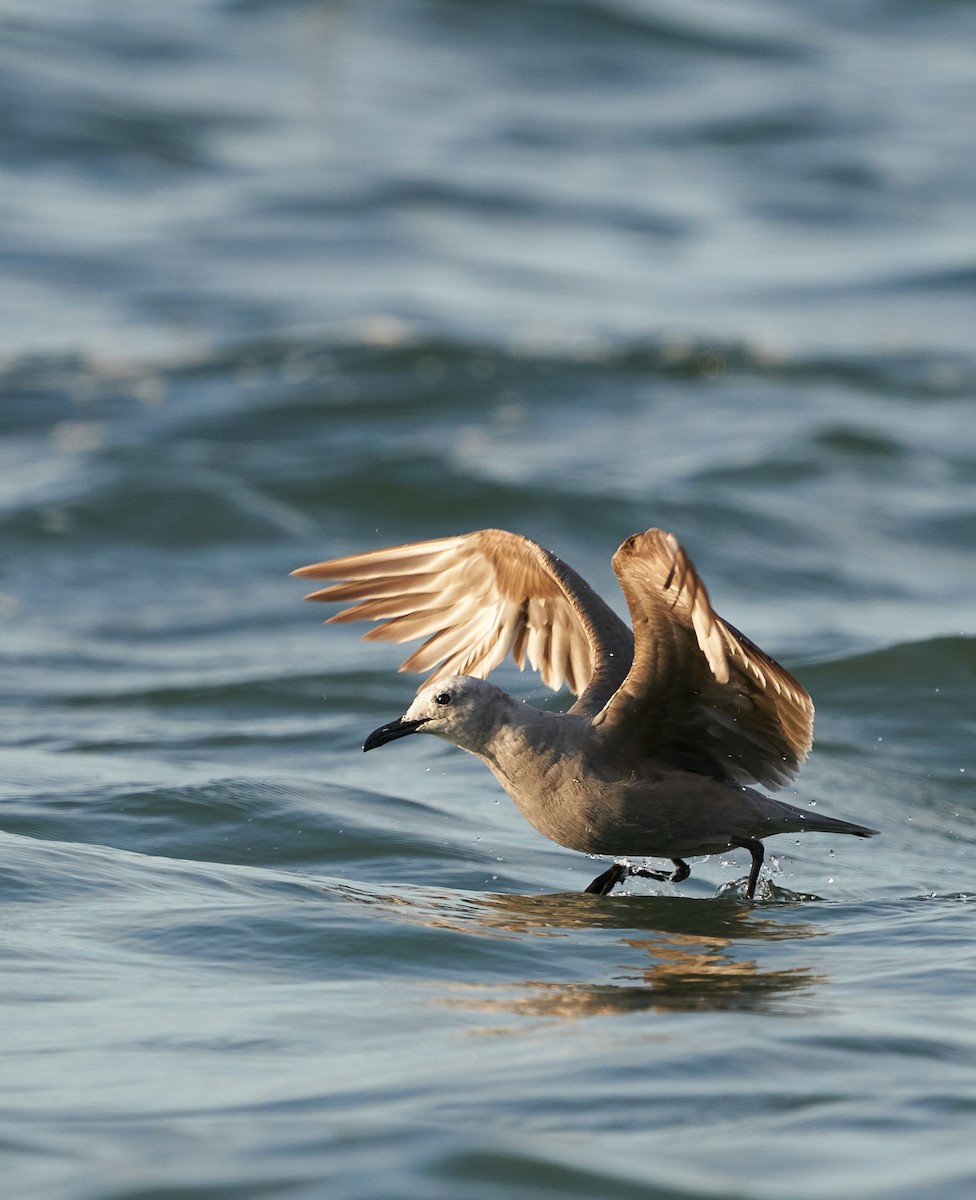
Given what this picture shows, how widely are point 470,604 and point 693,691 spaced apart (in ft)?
5.82

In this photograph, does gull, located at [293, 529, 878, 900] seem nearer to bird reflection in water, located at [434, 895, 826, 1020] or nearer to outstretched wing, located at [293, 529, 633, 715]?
outstretched wing, located at [293, 529, 633, 715]

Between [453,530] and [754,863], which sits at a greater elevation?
[453,530]

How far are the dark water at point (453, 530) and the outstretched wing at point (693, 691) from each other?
644 mm

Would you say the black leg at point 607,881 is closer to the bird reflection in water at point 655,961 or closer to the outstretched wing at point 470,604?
the bird reflection in water at point 655,961

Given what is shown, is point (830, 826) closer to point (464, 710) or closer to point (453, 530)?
point (464, 710)

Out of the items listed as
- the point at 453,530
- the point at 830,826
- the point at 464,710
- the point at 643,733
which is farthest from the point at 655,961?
the point at 453,530

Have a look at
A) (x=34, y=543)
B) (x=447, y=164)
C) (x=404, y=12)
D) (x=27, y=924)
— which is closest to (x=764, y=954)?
(x=27, y=924)

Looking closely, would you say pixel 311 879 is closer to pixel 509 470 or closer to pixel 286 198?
pixel 509 470

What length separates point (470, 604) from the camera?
8844 millimetres

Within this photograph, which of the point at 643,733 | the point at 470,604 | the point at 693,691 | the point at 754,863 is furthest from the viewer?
the point at 470,604

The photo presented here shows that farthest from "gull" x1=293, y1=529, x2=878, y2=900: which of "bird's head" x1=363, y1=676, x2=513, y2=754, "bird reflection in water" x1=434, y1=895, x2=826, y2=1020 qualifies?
"bird reflection in water" x1=434, y1=895, x2=826, y2=1020

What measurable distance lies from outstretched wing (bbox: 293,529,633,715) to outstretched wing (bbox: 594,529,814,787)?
90 cm

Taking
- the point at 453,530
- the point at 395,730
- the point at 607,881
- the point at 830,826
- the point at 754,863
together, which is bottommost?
the point at 607,881

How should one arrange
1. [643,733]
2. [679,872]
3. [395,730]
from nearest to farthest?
[643,733]
[395,730]
[679,872]
